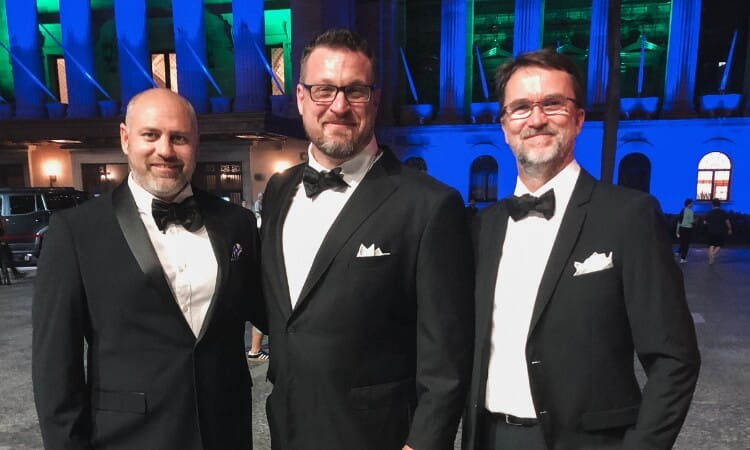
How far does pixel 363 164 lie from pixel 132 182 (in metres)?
1.03

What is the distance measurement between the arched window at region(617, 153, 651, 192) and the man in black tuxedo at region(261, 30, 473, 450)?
921 inches

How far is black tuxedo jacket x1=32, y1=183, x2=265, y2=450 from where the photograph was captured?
1928 millimetres

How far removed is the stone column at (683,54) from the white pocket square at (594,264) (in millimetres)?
24209

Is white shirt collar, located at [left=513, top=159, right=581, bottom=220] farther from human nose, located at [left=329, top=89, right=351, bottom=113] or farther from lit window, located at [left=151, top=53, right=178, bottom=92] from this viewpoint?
Answer: lit window, located at [left=151, top=53, right=178, bottom=92]

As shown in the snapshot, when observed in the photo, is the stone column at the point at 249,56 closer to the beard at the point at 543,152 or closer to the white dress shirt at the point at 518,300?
the beard at the point at 543,152

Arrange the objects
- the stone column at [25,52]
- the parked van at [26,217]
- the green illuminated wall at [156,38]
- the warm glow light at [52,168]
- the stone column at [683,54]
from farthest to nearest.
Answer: the warm glow light at [52,168] < the green illuminated wall at [156,38] < the stone column at [25,52] < the stone column at [683,54] < the parked van at [26,217]

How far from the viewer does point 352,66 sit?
1.98 metres

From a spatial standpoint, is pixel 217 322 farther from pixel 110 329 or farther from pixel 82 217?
pixel 82 217

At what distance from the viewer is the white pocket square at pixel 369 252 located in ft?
6.27

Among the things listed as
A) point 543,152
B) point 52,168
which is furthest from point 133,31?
point 543,152

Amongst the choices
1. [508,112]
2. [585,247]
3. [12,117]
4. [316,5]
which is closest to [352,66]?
[508,112]

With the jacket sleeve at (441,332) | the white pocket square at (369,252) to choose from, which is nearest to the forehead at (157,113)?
the white pocket square at (369,252)

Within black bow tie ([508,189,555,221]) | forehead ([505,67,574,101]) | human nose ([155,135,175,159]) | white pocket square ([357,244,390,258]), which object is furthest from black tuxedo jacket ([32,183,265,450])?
forehead ([505,67,574,101])

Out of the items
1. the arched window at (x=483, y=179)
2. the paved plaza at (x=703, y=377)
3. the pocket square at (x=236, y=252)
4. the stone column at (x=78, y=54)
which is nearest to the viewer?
the pocket square at (x=236, y=252)
